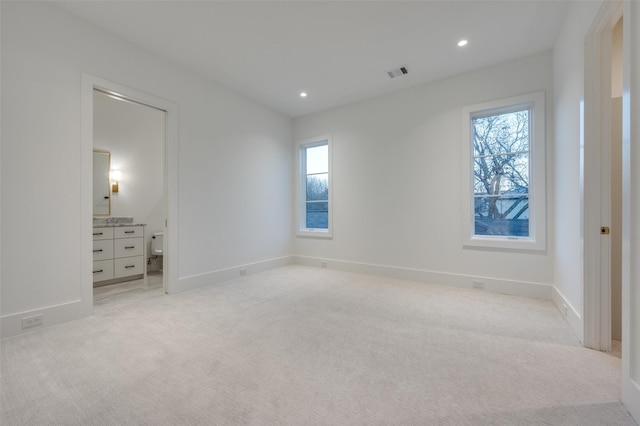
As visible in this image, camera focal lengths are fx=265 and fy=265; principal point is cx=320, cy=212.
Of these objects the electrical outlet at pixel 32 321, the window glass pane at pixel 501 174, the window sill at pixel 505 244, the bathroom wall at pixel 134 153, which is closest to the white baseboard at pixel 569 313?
the window sill at pixel 505 244

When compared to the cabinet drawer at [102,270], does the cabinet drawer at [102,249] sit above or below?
above

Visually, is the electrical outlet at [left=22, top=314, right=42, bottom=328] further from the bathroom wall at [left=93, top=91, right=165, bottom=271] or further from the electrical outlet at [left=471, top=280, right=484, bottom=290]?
the electrical outlet at [left=471, top=280, right=484, bottom=290]

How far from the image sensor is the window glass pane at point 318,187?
5.21m

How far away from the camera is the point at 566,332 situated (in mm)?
2311

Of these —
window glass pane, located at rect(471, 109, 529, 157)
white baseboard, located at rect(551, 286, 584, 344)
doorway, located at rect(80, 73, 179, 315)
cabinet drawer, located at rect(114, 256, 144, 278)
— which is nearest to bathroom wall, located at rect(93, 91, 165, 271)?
cabinet drawer, located at rect(114, 256, 144, 278)

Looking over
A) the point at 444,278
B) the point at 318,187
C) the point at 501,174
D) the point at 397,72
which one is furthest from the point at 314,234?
the point at 501,174

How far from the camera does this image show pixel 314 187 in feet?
17.7

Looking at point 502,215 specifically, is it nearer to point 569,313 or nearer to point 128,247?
point 569,313

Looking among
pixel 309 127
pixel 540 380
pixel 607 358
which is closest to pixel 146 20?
pixel 309 127

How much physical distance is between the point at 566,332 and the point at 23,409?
12.6 feet

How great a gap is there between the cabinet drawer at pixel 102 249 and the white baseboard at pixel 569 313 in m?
5.57

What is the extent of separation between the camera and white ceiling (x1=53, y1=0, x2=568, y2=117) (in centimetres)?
254

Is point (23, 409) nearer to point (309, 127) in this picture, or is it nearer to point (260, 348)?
point (260, 348)

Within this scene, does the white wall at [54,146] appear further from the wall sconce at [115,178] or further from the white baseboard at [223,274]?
the wall sconce at [115,178]
